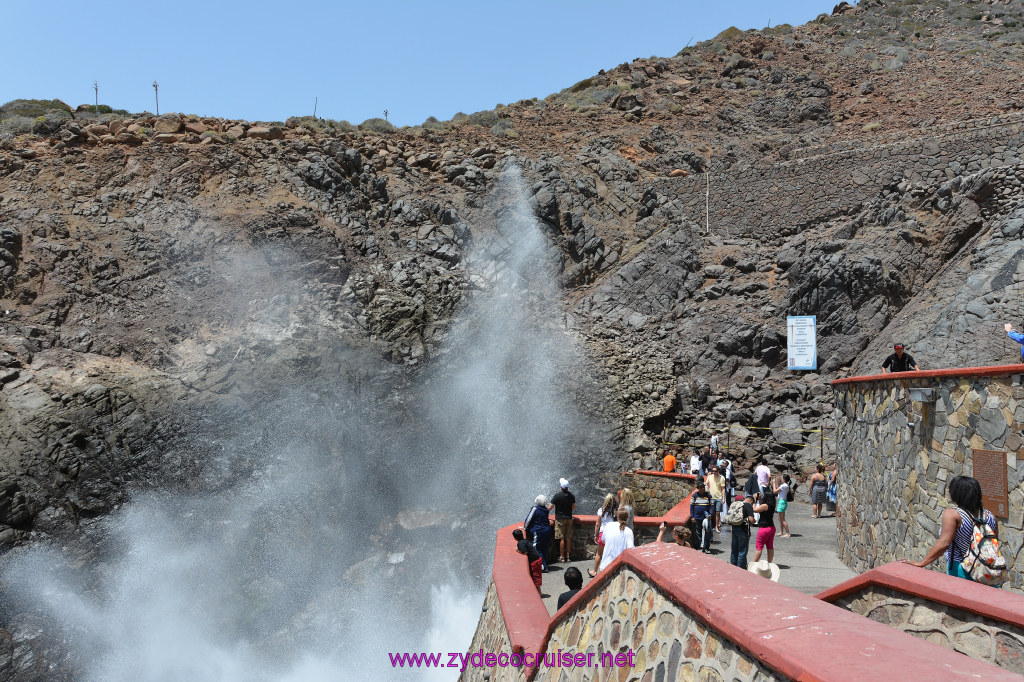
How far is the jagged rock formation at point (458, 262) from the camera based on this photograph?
19.6m

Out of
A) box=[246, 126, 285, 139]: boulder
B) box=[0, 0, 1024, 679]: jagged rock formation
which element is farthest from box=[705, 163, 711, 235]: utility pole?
box=[246, 126, 285, 139]: boulder

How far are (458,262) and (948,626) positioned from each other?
25.2 m

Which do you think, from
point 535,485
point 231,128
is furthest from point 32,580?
point 231,128

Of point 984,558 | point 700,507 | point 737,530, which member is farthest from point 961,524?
point 700,507

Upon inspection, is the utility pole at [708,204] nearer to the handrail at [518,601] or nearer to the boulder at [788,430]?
the boulder at [788,430]

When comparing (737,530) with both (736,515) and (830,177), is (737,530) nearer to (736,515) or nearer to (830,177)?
(736,515)

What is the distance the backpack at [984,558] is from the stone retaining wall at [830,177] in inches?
891

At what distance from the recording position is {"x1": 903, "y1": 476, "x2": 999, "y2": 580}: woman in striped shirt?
15.1 feet

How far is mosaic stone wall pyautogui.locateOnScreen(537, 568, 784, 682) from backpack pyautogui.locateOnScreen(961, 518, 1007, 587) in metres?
2.45

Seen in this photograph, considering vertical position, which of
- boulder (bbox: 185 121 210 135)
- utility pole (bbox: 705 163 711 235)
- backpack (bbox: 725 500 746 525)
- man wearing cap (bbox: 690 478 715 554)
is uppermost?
boulder (bbox: 185 121 210 135)

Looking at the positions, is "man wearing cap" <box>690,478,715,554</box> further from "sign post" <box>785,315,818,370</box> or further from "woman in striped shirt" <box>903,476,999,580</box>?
"sign post" <box>785,315,818,370</box>

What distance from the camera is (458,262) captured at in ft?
91.2

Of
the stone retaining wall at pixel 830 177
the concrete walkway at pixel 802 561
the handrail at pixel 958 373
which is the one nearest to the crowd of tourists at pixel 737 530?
the concrete walkway at pixel 802 561

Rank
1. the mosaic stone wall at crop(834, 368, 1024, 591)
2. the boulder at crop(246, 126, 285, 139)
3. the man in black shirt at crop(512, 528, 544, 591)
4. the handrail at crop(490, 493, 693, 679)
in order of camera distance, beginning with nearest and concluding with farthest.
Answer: the handrail at crop(490, 493, 693, 679) < the mosaic stone wall at crop(834, 368, 1024, 591) < the man in black shirt at crop(512, 528, 544, 591) < the boulder at crop(246, 126, 285, 139)
